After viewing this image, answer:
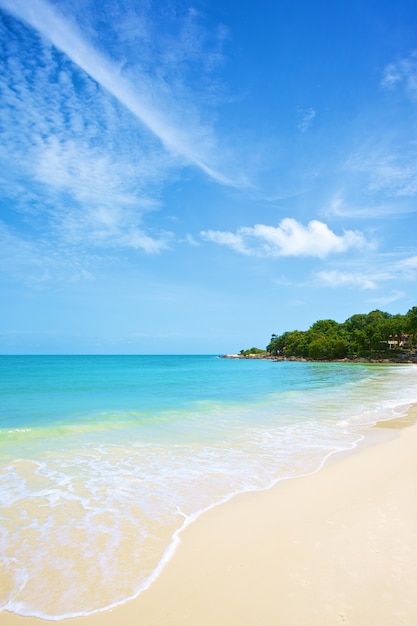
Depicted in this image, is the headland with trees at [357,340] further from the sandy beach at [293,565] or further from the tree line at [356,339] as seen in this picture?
the sandy beach at [293,565]

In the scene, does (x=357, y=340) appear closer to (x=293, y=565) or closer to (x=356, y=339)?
(x=356, y=339)

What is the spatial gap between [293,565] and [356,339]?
92114 mm

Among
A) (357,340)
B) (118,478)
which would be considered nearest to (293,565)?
(118,478)

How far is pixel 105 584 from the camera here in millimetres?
3596

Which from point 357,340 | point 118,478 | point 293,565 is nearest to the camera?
point 293,565

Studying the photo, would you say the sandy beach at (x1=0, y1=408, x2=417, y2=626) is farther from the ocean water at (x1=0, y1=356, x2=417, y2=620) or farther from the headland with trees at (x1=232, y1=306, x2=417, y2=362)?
the headland with trees at (x1=232, y1=306, x2=417, y2=362)

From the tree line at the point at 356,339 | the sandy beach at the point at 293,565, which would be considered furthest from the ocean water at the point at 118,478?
the tree line at the point at 356,339

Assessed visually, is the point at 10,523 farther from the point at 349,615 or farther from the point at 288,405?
the point at 288,405

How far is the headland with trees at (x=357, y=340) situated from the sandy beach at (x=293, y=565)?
75.8m

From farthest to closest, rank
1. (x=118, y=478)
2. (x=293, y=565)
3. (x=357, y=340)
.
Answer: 1. (x=357, y=340)
2. (x=118, y=478)
3. (x=293, y=565)

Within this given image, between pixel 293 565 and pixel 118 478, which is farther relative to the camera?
pixel 118 478

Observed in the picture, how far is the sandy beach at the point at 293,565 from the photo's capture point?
3047 mm

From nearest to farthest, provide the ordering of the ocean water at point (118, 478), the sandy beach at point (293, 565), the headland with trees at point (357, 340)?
the sandy beach at point (293, 565) → the ocean water at point (118, 478) → the headland with trees at point (357, 340)

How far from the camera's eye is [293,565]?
3.76m
